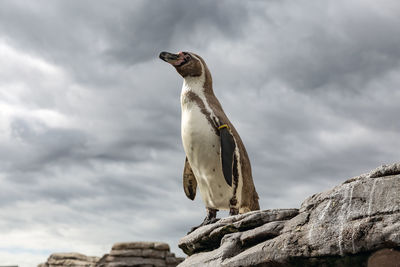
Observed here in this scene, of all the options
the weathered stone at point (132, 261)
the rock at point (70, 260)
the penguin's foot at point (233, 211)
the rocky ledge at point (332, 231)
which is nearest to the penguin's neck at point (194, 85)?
the penguin's foot at point (233, 211)

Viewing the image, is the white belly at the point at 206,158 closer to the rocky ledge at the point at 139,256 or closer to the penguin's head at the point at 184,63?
the penguin's head at the point at 184,63

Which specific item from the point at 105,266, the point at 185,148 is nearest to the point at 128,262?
the point at 105,266

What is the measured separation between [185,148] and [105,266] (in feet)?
35.1

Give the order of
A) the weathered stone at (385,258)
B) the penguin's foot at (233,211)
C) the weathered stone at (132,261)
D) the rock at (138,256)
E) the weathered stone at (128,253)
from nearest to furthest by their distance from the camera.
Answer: the weathered stone at (385,258) → the penguin's foot at (233,211) → the weathered stone at (132,261) → the rock at (138,256) → the weathered stone at (128,253)

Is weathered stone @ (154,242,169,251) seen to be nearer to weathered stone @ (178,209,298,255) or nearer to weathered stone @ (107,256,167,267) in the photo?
weathered stone @ (107,256,167,267)

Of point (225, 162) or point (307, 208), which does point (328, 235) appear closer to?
point (307, 208)

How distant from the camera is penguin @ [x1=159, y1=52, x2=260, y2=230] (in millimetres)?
6613

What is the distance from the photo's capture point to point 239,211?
267 inches

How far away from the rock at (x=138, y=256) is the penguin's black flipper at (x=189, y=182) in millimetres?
8887

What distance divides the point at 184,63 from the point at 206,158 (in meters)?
1.62

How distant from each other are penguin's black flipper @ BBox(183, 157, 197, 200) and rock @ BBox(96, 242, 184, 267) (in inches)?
350

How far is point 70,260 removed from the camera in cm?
1798

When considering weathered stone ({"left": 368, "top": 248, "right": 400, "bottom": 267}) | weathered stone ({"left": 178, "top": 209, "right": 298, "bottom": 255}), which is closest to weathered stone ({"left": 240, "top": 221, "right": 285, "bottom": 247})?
weathered stone ({"left": 178, "top": 209, "right": 298, "bottom": 255})

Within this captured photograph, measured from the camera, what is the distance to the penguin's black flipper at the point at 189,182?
778 centimetres
